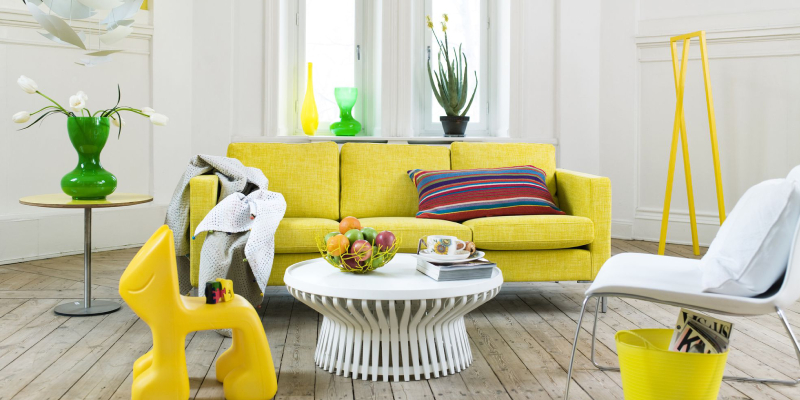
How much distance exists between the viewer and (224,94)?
456cm

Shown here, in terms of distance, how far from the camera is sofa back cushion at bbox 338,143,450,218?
335 cm

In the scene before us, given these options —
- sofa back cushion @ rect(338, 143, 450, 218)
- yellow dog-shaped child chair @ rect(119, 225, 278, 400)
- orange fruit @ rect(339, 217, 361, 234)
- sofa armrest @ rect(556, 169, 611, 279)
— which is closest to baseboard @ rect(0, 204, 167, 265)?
sofa back cushion @ rect(338, 143, 450, 218)

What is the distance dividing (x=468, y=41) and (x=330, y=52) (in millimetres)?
1081

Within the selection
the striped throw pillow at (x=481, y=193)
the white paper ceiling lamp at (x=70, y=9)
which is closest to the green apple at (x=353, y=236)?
the striped throw pillow at (x=481, y=193)

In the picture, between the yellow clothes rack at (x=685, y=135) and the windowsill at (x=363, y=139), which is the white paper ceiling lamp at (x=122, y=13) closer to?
the windowsill at (x=363, y=139)

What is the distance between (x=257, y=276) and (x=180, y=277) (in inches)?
20.8

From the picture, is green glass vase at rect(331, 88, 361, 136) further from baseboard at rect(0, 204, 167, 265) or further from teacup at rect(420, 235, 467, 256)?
teacup at rect(420, 235, 467, 256)

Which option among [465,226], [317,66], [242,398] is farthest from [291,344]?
[317,66]

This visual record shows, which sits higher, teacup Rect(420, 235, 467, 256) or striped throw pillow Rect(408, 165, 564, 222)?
striped throw pillow Rect(408, 165, 564, 222)

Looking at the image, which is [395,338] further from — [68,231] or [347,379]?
[68,231]

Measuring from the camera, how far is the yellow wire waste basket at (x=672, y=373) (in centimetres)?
171

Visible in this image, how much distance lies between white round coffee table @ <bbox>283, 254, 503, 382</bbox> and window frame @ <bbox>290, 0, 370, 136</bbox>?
2796mm

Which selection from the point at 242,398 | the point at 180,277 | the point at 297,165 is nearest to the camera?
the point at 242,398

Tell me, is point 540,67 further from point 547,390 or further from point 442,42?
point 547,390
